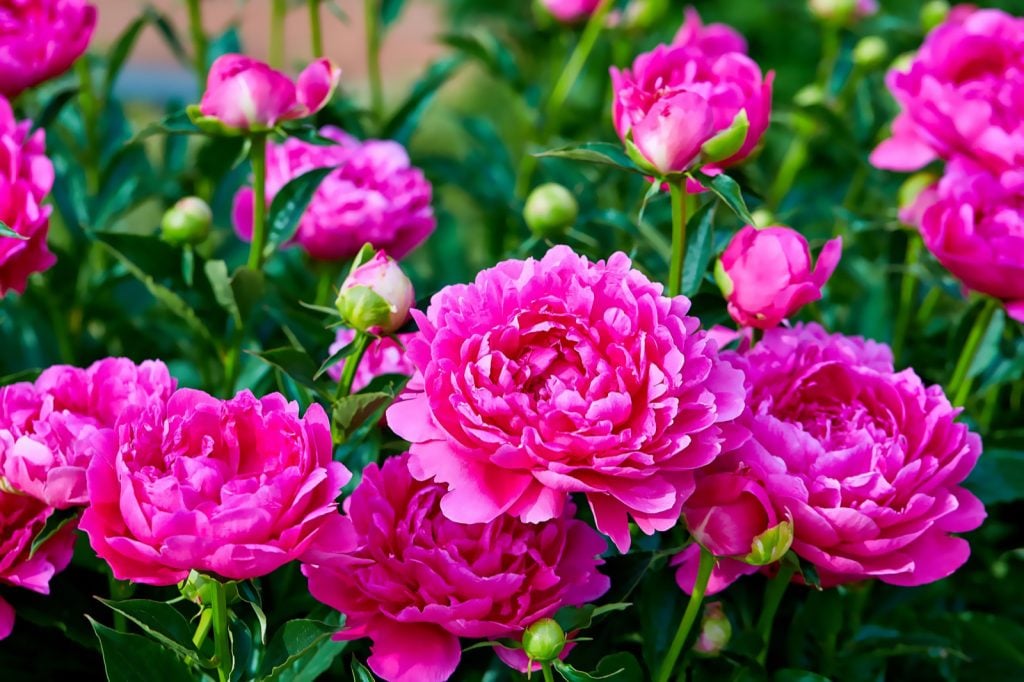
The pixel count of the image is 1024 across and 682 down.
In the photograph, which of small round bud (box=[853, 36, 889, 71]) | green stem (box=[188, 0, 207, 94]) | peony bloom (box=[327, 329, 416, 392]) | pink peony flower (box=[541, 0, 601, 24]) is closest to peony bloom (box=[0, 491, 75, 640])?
peony bloom (box=[327, 329, 416, 392])

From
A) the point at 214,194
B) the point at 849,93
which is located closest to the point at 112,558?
the point at 214,194

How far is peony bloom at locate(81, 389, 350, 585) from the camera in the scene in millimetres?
602

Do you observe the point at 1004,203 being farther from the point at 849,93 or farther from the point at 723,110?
the point at 849,93

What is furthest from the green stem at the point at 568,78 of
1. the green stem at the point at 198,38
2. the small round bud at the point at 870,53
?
the green stem at the point at 198,38

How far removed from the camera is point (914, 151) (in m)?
1.05

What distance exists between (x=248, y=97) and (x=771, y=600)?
0.48 m

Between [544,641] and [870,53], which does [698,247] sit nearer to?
[544,641]

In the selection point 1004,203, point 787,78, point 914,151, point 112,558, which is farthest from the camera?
point 787,78

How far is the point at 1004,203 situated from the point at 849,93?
1.90 ft

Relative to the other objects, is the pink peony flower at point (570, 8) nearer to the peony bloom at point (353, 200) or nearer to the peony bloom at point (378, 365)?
the peony bloom at point (353, 200)

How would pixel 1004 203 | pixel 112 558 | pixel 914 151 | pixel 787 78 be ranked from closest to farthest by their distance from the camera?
1. pixel 112 558
2. pixel 1004 203
3. pixel 914 151
4. pixel 787 78

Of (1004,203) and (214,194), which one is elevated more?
(1004,203)

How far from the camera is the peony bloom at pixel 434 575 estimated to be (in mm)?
673

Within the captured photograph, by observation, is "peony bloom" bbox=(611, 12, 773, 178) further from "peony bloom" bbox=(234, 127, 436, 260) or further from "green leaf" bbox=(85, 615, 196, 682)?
"green leaf" bbox=(85, 615, 196, 682)
